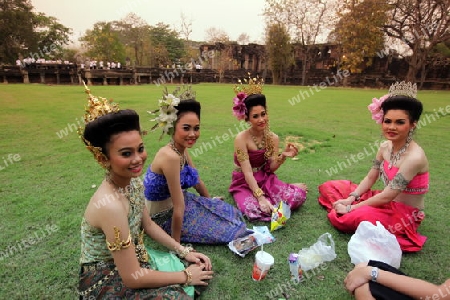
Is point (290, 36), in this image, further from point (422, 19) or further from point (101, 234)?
point (101, 234)

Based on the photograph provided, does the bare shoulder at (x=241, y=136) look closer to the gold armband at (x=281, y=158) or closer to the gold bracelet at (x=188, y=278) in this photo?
the gold armband at (x=281, y=158)

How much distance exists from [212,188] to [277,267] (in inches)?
75.5

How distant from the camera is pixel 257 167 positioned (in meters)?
3.94

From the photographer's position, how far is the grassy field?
2404 mm

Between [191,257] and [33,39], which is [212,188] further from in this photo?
[33,39]

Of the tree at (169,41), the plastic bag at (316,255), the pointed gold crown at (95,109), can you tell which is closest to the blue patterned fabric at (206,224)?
the plastic bag at (316,255)

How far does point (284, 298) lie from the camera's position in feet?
7.39

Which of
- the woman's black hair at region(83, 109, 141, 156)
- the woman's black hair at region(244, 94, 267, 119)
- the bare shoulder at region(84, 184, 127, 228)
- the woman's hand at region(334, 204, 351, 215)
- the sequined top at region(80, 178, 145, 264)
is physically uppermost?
the woman's black hair at region(244, 94, 267, 119)

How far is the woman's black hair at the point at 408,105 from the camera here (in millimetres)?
2766

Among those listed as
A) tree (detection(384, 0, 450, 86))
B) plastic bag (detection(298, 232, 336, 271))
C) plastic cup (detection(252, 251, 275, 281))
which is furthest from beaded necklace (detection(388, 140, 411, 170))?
tree (detection(384, 0, 450, 86))

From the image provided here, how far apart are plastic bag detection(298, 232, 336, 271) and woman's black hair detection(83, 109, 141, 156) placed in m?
1.86

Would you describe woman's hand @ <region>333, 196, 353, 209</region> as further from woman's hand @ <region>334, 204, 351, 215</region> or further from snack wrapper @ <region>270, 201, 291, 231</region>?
snack wrapper @ <region>270, 201, 291, 231</region>

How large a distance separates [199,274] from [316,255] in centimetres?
110

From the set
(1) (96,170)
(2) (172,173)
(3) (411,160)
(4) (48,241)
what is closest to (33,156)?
(1) (96,170)
